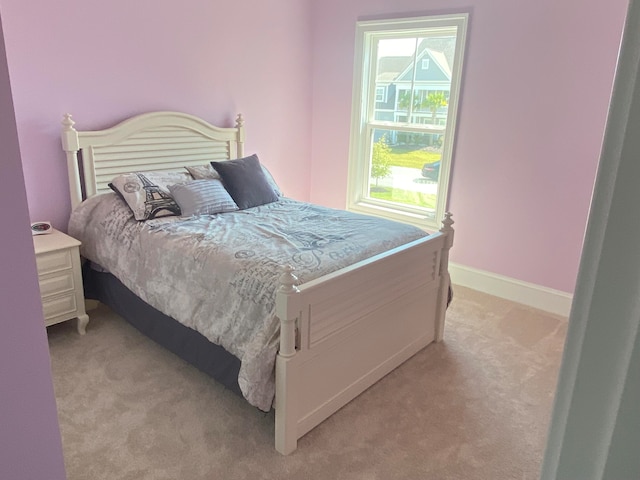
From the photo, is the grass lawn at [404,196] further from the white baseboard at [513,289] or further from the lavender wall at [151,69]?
the lavender wall at [151,69]

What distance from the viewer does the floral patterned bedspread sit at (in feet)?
6.92

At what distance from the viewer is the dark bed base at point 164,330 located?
2.28m

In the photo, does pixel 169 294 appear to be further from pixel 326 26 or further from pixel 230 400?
pixel 326 26

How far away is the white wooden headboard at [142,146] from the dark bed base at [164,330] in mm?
551

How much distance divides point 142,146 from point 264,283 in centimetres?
183

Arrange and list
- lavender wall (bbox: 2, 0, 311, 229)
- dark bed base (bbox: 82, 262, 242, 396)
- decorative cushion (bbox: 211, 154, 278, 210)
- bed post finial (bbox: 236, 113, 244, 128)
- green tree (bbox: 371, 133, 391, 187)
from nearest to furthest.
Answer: dark bed base (bbox: 82, 262, 242, 396), lavender wall (bbox: 2, 0, 311, 229), decorative cushion (bbox: 211, 154, 278, 210), bed post finial (bbox: 236, 113, 244, 128), green tree (bbox: 371, 133, 391, 187)

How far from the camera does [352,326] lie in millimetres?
2299

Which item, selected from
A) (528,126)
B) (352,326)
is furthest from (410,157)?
(352,326)

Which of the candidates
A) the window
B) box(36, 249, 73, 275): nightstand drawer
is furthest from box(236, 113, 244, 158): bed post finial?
box(36, 249, 73, 275): nightstand drawer

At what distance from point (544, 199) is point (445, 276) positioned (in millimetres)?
1078

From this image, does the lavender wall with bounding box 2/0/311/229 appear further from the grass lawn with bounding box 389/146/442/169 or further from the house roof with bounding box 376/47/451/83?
the grass lawn with bounding box 389/146/442/169

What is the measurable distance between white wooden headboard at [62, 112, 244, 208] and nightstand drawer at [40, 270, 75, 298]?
1.80 ft

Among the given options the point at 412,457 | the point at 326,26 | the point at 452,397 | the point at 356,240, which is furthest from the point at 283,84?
the point at 412,457

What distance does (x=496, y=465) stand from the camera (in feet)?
6.66
